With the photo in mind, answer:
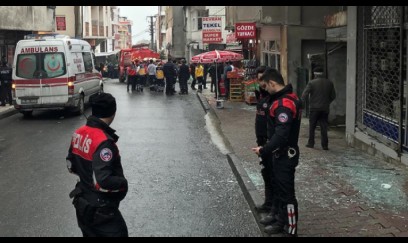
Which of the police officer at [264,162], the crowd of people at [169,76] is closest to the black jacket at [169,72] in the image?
the crowd of people at [169,76]

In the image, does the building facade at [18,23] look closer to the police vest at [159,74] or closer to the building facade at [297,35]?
the police vest at [159,74]

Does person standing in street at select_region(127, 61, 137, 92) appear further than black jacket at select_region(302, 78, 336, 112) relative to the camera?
Yes

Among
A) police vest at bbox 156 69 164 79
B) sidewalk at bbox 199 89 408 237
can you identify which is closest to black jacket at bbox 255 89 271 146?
sidewalk at bbox 199 89 408 237

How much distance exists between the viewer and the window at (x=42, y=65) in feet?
49.4

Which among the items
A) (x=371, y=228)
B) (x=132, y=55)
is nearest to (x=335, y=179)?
(x=371, y=228)

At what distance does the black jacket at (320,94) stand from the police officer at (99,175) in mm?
6317

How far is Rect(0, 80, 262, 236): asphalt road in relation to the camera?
5816mm

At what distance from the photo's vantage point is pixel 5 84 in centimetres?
1794

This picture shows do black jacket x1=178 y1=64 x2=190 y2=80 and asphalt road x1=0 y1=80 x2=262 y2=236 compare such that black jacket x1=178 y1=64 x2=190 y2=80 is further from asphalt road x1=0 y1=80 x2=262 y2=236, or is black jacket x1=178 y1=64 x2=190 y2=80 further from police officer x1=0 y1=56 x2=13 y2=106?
asphalt road x1=0 y1=80 x2=262 y2=236

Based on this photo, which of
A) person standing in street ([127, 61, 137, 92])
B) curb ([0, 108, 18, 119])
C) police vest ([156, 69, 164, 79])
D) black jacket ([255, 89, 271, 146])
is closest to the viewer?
black jacket ([255, 89, 271, 146])

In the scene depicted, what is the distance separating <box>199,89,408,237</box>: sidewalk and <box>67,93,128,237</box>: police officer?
7.38 feet

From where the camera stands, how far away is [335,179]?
7.48 m
